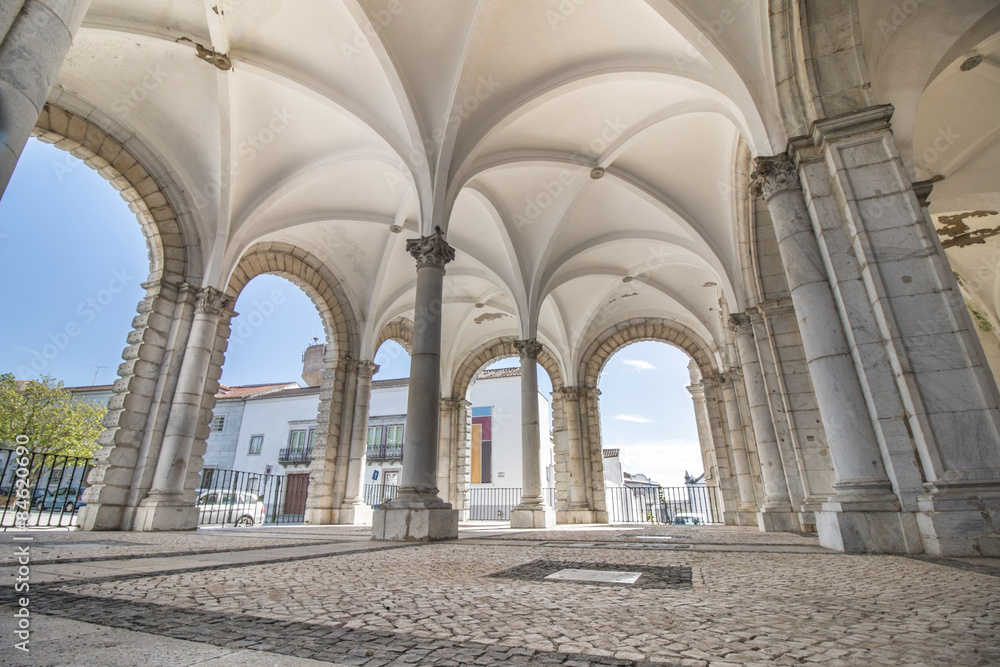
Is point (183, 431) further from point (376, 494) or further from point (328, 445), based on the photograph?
point (376, 494)

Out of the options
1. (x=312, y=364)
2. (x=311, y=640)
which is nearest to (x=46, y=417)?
(x=312, y=364)

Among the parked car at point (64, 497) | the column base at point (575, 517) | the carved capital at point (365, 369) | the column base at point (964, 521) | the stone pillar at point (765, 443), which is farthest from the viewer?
the column base at point (575, 517)

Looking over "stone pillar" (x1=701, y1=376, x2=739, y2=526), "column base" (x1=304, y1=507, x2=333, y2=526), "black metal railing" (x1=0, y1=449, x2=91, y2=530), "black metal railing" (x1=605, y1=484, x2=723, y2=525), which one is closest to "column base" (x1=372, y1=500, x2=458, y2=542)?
"black metal railing" (x1=0, y1=449, x2=91, y2=530)

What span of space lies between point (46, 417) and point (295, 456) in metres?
10.5

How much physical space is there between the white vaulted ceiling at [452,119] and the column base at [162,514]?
4.28m

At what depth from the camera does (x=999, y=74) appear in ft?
23.1

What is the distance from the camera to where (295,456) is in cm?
2573

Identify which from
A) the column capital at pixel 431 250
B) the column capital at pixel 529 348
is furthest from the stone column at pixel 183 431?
the column capital at pixel 529 348

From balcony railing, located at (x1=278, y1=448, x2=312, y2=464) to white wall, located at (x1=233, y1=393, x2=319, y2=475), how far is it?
613mm

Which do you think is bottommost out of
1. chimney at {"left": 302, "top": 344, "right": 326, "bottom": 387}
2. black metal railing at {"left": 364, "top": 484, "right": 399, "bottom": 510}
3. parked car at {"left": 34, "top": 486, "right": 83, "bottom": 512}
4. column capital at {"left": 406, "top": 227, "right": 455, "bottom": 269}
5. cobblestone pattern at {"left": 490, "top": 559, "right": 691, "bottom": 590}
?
cobblestone pattern at {"left": 490, "top": 559, "right": 691, "bottom": 590}

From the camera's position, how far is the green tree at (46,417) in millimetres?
17422

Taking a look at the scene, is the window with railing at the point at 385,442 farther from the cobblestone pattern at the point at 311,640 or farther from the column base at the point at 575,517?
the cobblestone pattern at the point at 311,640

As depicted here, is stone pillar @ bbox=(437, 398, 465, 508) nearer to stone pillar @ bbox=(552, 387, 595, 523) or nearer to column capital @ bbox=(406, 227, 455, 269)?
stone pillar @ bbox=(552, 387, 595, 523)

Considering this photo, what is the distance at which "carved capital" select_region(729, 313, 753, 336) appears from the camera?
31.8 feet
